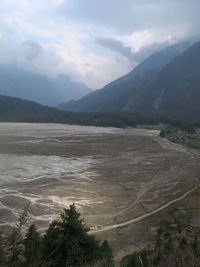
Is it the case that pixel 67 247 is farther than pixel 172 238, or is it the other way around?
pixel 172 238

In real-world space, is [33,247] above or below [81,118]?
below

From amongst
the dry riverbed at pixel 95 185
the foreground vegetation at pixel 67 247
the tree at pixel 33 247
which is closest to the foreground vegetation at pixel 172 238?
the dry riverbed at pixel 95 185

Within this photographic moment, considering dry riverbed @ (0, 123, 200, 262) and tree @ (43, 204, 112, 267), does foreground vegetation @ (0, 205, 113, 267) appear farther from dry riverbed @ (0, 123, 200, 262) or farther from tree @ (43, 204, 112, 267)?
dry riverbed @ (0, 123, 200, 262)

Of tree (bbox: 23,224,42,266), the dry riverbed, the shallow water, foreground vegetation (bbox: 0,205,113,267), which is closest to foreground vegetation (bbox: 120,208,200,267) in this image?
the dry riverbed

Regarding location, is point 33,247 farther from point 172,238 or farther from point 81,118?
point 81,118

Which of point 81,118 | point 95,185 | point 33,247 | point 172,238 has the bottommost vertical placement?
point 95,185

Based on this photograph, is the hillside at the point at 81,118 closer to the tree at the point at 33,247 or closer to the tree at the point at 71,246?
the tree at the point at 33,247

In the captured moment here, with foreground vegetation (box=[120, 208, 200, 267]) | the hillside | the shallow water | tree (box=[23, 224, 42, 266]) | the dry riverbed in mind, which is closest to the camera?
tree (box=[23, 224, 42, 266])

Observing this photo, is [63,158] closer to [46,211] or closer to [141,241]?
[46,211]

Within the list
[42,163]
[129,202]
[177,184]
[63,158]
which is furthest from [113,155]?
[129,202]

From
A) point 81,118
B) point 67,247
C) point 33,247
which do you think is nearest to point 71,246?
point 67,247

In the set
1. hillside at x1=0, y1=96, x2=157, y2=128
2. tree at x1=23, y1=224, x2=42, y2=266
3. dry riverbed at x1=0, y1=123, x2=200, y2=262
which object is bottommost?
dry riverbed at x1=0, y1=123, x2=200, y2=262

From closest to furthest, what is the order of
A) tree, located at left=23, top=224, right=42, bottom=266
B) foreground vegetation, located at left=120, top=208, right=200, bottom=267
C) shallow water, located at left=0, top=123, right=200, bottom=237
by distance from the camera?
tree, located at left=23, top=224, right=42, bottom=266, foreground vegetation, located at left=120, top=208, right=200, bottom=267, shallow water, located at left=0, top=123, right=200, bottom=237
